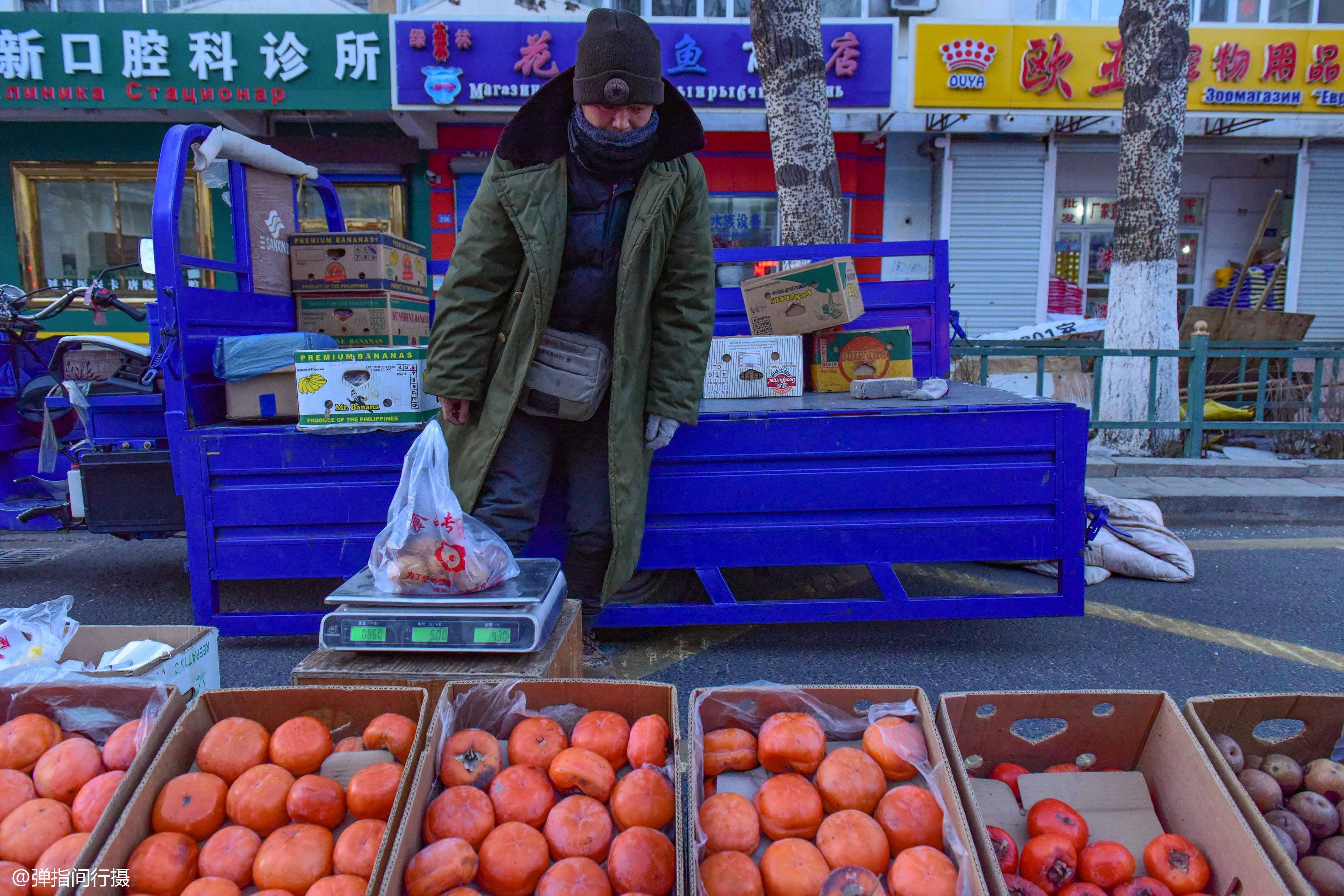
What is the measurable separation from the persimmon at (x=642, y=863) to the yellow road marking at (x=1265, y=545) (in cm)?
464

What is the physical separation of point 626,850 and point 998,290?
38.7 feet

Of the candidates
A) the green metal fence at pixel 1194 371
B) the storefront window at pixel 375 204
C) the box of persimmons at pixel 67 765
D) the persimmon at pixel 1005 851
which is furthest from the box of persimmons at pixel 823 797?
the storefront window at pixel 375 204

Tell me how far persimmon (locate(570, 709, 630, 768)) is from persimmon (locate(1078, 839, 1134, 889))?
843 millimetres

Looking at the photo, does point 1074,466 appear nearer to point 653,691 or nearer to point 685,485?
point 685,485

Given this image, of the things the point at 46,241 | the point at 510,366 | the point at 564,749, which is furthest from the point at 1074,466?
the point at 46,241

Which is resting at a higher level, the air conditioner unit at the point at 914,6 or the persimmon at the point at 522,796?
the air conditioner unit at the point at 914,6

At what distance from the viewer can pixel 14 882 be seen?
4.28 ft

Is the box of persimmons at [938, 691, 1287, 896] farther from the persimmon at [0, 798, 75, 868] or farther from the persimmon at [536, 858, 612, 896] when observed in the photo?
the persimmon at [0, 798, 75, 868]

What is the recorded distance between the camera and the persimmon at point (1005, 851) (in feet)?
4.70

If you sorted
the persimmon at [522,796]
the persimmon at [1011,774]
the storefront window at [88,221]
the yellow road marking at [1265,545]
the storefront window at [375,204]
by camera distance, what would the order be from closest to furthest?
→ the persimmon at [522,796] < the persimmon at [1011,774] < the yellow road marking at [1265,545] < the storefront window at [88,221] < the storefront window at [375,204]

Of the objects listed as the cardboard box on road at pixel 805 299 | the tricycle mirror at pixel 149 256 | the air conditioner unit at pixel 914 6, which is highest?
the air conditioner unit at pixel 914 6

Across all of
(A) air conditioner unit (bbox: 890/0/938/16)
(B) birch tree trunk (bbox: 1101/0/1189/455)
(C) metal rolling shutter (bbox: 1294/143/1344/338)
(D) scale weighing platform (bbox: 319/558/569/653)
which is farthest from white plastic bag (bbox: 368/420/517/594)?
(C) metal rolling shutter (bbox: 1294/143/1344/338)

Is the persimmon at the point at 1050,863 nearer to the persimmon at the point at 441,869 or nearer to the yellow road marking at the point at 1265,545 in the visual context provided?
the persimmon at the point at 441,869

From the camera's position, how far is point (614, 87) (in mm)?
2340
